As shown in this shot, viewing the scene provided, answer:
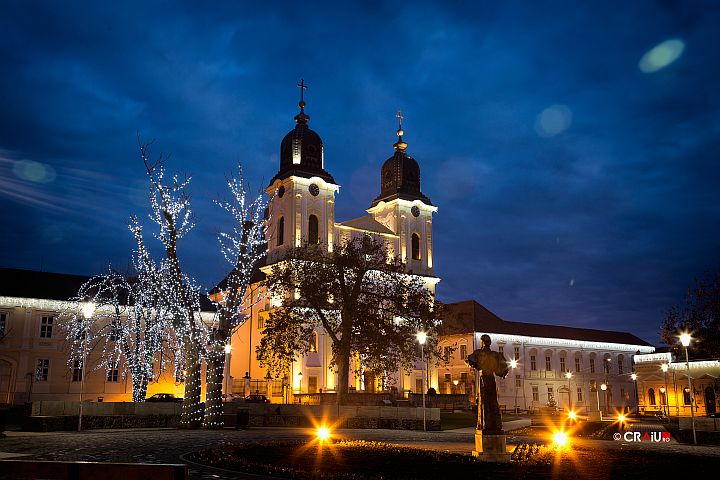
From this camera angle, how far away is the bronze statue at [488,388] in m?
16.1

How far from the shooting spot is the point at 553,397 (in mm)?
77500

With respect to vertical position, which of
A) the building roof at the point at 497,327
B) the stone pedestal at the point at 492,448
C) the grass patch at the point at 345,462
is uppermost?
the building roof at the point at 497,327

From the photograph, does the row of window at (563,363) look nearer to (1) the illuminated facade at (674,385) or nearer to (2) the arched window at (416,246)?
(1) the illuminated facade at (674,385)

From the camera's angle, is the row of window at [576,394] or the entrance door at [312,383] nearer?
the entrance door at [312,383]

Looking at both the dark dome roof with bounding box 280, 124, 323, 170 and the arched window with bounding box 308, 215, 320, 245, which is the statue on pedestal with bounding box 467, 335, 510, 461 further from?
the dark dome roof with bounding box 280, 124, 323, 170

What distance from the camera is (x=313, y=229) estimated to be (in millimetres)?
65125

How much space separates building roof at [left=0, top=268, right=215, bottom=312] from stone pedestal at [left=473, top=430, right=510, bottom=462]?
46.2m

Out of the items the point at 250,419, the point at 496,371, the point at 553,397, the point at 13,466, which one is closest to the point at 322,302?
the point at 250,419

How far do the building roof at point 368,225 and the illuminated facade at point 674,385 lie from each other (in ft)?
95.7

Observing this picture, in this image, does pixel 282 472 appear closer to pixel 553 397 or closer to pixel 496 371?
pixel 496 371

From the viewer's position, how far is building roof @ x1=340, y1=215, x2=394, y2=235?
228 feet

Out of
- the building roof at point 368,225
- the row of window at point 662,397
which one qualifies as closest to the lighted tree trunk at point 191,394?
the building roof at point 368,225

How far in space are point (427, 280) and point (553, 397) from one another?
2065cm


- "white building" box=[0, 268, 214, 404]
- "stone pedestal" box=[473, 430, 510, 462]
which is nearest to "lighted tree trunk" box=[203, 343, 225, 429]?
"stone pedestal" box=[473, 430, 510, 462]
